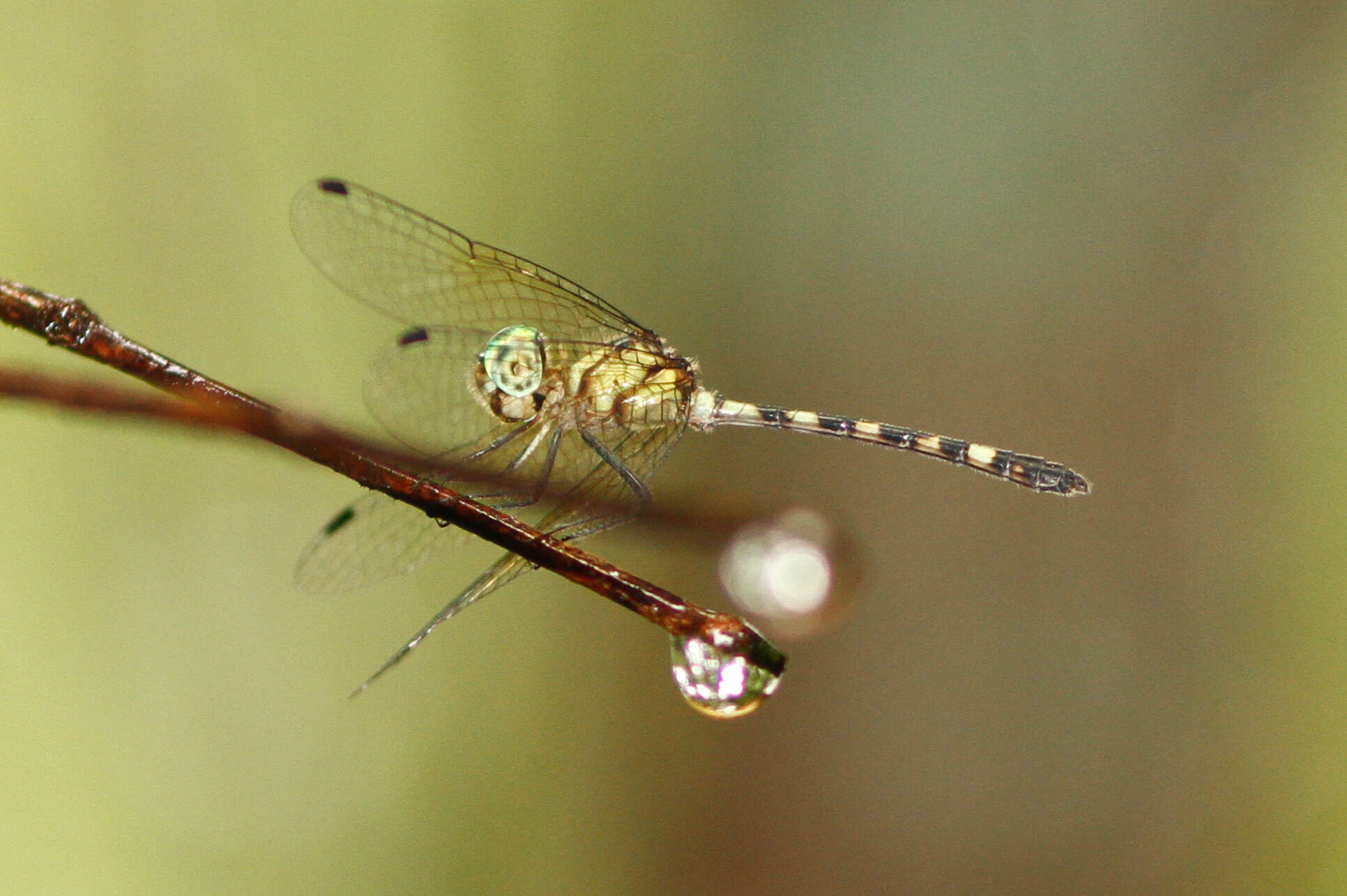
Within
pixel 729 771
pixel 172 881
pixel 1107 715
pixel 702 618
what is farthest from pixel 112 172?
pixel 1107 715

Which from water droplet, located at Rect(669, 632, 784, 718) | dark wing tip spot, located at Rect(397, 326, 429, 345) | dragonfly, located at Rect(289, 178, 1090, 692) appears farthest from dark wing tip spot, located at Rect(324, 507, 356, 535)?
water droplet, located at Rect(669, 632, 784, 718)

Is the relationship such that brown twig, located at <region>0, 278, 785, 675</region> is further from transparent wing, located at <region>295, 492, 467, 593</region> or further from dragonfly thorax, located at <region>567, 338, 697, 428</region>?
dragonfly thorax, located at <region>567, 338, 697, 428</region>

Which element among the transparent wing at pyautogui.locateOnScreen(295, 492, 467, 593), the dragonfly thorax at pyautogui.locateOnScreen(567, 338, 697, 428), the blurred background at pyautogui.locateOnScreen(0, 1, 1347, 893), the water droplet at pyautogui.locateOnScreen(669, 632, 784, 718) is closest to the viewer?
the water droplet at pyautogui.locateOnScreen(669, 632, 784, 718)

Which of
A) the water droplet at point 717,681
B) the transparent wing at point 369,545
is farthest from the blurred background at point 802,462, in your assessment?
the water droplet at point 717,681

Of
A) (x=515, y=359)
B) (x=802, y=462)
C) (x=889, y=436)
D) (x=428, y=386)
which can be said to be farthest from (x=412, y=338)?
(x=802, y=462)

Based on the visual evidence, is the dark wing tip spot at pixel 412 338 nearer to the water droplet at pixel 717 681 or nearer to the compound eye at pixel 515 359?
the compound eye at pixel 515 359

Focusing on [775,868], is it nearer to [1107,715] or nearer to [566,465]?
[1107,715]
